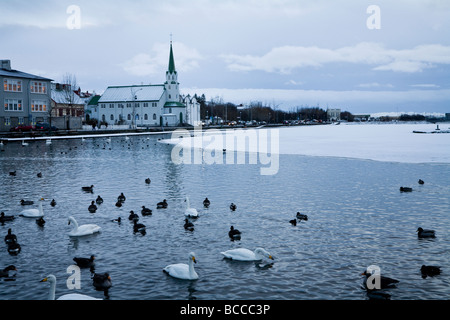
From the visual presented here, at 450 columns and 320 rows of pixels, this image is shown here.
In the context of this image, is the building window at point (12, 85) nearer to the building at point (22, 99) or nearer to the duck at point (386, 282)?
the building at point (22, 99)

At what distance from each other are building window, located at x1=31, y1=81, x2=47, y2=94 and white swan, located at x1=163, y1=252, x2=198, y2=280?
8853 centimetres

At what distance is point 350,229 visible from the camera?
15.7 meters

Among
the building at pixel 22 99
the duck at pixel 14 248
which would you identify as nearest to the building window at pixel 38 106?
the building at pixel 22 99

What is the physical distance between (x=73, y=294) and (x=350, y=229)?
10012 mm

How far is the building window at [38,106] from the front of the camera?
8962cm

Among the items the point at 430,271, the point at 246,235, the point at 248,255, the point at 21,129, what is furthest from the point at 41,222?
the point at 21,129

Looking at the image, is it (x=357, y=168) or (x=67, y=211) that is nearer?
(x=67, y=211)

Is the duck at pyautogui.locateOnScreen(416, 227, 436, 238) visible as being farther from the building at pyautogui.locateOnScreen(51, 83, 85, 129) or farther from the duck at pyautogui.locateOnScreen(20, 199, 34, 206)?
the building at pyautogui.locateOnScreen(51, 83, 85, 129)

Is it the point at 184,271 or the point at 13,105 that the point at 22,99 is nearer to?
the point at 13,105

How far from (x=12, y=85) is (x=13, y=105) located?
3.99m

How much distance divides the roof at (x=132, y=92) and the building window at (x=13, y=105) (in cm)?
5755

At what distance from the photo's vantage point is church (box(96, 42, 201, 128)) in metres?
144
